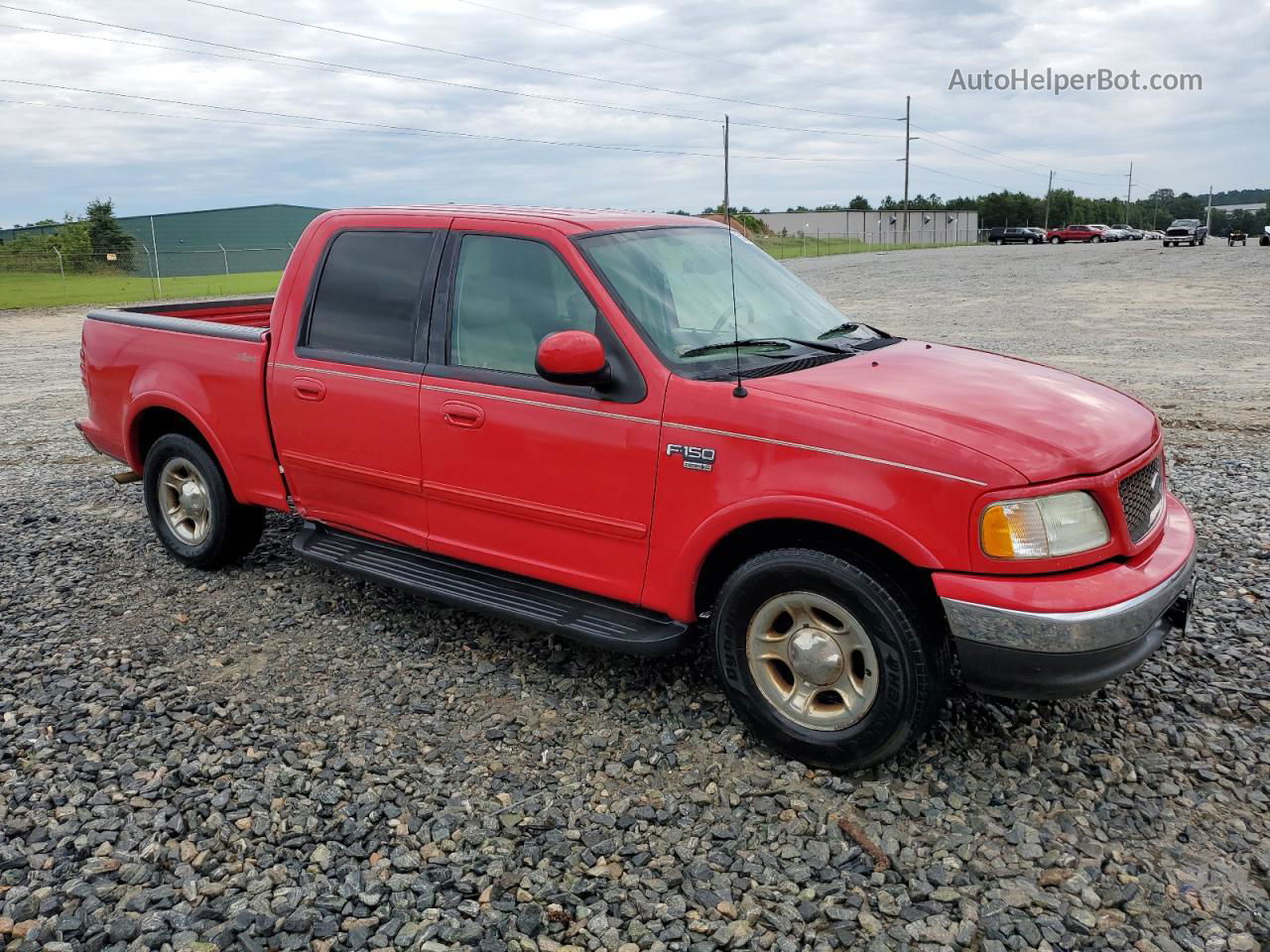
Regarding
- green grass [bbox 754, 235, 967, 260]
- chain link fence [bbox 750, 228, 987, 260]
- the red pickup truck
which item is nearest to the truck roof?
the red pickup truck

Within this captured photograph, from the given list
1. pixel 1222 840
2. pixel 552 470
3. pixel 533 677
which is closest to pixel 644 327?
pixel 552 470

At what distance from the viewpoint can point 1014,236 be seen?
7512 centimetres

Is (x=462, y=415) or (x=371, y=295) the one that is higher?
(x=371, y=295)

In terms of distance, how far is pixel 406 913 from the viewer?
2.98 meters

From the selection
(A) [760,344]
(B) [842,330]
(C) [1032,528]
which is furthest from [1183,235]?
(C) [1032,528]

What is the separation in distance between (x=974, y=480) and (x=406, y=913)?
7.15 ft

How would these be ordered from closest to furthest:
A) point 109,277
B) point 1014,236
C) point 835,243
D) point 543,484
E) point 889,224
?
point 543,484
point 109,277
point 1014,236
point 835,243
point 889,224

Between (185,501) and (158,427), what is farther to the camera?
(158,427)

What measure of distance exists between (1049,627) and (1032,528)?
1.03ft

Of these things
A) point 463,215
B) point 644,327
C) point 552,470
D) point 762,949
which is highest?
point 463,215

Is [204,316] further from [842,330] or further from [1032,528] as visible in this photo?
[1032,528]

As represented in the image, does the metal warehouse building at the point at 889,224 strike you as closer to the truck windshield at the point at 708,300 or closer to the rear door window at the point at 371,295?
the truck windshield at the point at 708,300

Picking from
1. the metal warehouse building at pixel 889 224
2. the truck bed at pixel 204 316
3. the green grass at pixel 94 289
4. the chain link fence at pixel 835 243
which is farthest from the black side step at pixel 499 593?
the metal warehouse building at pixel 889 224

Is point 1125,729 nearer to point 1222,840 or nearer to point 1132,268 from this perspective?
point 1222,840
